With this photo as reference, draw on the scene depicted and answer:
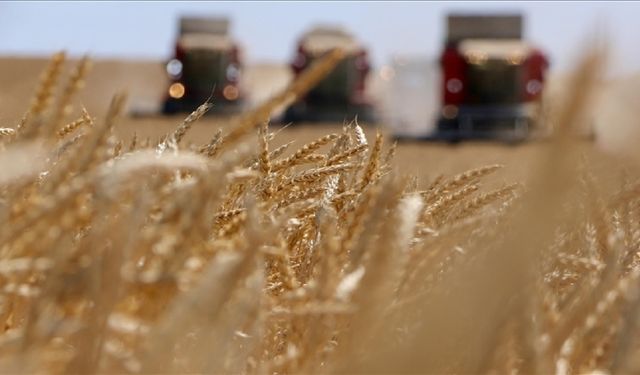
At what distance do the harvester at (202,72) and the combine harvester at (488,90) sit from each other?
394 cm

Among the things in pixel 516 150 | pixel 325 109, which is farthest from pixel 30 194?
pixel 325 109

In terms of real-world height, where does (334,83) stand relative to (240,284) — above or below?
below

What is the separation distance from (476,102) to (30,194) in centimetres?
1521

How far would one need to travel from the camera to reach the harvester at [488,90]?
51.6 ft

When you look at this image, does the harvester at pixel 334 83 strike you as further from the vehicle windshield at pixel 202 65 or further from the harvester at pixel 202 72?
the vehicle windshield at pixel 202 65

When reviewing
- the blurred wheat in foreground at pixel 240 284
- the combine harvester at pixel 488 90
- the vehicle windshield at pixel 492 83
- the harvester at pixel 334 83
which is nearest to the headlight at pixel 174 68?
the harvester at pixel 334 83

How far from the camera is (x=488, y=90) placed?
52.6ft

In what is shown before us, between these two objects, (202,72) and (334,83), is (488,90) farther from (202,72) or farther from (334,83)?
(202,72)

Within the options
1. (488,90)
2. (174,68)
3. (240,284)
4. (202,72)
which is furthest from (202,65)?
(240,284)

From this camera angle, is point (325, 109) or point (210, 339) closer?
point (210, 339)

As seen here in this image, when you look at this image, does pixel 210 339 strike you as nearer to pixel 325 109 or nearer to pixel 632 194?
pixel 632 194

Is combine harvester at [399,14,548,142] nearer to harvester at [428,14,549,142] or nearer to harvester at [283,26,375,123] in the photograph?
harvester at [428,14,549,142]

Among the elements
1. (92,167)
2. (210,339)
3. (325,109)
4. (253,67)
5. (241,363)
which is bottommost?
(253,67)

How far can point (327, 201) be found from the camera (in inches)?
61.2
